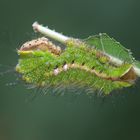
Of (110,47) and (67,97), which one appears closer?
(110,47)

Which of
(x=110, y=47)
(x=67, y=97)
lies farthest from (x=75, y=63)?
(x=67, y=97)

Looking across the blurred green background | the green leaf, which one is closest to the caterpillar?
the green leaf

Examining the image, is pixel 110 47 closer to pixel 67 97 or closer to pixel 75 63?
pixel 75 63

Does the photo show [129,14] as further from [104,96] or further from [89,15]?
[104,96]

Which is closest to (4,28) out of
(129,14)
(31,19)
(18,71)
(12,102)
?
(31,19)

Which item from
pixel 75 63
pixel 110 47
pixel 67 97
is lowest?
pixel 75 63

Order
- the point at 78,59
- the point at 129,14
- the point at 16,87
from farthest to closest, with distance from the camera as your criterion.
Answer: the point at 16,87 < the point at 129,14 < the point at 78,59
